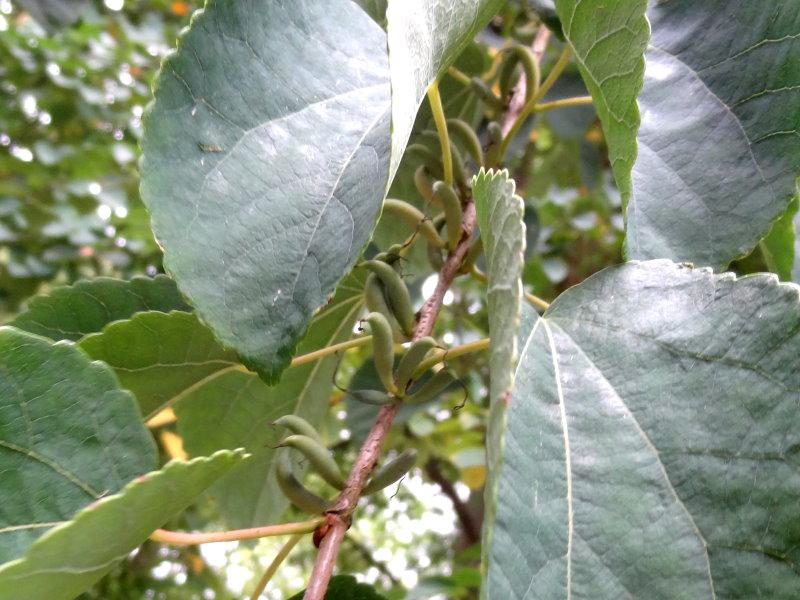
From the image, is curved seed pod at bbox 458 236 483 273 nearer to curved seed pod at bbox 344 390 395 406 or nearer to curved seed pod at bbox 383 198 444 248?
curved seed pod at bbox 383 198 444 248

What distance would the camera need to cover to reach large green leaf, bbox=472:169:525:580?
0.33 meters

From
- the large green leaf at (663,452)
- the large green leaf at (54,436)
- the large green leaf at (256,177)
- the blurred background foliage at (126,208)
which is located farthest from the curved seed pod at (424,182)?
the blurred background foliage at (126,208)

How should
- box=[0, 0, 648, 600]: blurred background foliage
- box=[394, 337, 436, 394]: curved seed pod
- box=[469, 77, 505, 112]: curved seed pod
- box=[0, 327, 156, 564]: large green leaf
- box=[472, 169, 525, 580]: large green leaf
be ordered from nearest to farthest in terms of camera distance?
1. box=[472, 169, 525, 580]: large green leaf
2. box=[0, 327, 156, 564]: large green leaf
3. box=[394, 337, 436, 394]: curved seed pod
4. box=[469, 77, 505, 112]: curved seed pod
5. box=[0, 0, 648, 600]: blurred background foliage

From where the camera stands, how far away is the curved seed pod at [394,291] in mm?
577

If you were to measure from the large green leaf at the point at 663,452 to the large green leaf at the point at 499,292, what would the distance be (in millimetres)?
73

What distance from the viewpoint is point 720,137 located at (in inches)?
23.2

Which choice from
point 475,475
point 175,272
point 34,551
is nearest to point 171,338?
point 175,272

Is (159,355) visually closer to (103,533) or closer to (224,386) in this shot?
(224,386)

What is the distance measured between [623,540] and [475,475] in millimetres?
1344

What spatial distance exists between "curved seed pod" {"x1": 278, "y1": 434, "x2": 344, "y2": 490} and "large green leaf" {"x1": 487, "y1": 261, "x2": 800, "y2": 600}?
0.42 ft

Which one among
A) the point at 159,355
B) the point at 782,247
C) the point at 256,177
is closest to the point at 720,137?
the point at 782,247

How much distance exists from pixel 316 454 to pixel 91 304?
9.6 inches

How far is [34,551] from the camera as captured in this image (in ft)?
1.09

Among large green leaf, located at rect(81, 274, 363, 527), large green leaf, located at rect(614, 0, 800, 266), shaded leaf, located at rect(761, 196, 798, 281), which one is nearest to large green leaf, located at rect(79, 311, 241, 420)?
large green leaf, located at rect(81, 274, 363, 527)
